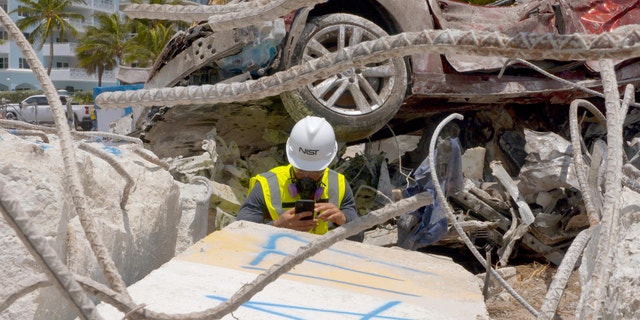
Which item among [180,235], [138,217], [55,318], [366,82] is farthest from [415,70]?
[55,318]

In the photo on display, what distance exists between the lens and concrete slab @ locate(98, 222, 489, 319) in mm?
2102

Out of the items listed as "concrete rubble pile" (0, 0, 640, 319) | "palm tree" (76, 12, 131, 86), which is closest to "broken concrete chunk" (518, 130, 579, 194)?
"concrete rubble pile" (0, 0, 640, 319)

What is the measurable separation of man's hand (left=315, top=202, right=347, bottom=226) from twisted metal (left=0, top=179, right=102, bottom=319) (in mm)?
2654

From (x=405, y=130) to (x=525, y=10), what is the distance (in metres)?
1.73

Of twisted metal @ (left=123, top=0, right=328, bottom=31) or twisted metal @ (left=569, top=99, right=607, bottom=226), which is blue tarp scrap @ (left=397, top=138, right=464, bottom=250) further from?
twisted metal @ (left=123, top=0, right=328, bottom=31)

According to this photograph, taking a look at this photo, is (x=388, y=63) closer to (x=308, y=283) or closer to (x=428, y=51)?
(x=308, y=283)

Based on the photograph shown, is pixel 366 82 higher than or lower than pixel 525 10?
lower

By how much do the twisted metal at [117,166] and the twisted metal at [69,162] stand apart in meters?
0.88

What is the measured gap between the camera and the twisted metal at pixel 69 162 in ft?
4.82

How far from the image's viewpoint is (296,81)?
132cm

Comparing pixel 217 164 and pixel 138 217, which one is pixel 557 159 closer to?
pixel 217 164

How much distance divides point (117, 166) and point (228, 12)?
1.02m

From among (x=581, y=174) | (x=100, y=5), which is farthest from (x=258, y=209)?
(x=100, y=5)

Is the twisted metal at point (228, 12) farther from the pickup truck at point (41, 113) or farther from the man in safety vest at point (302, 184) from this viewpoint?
the pickup truck at point (41, 113)
